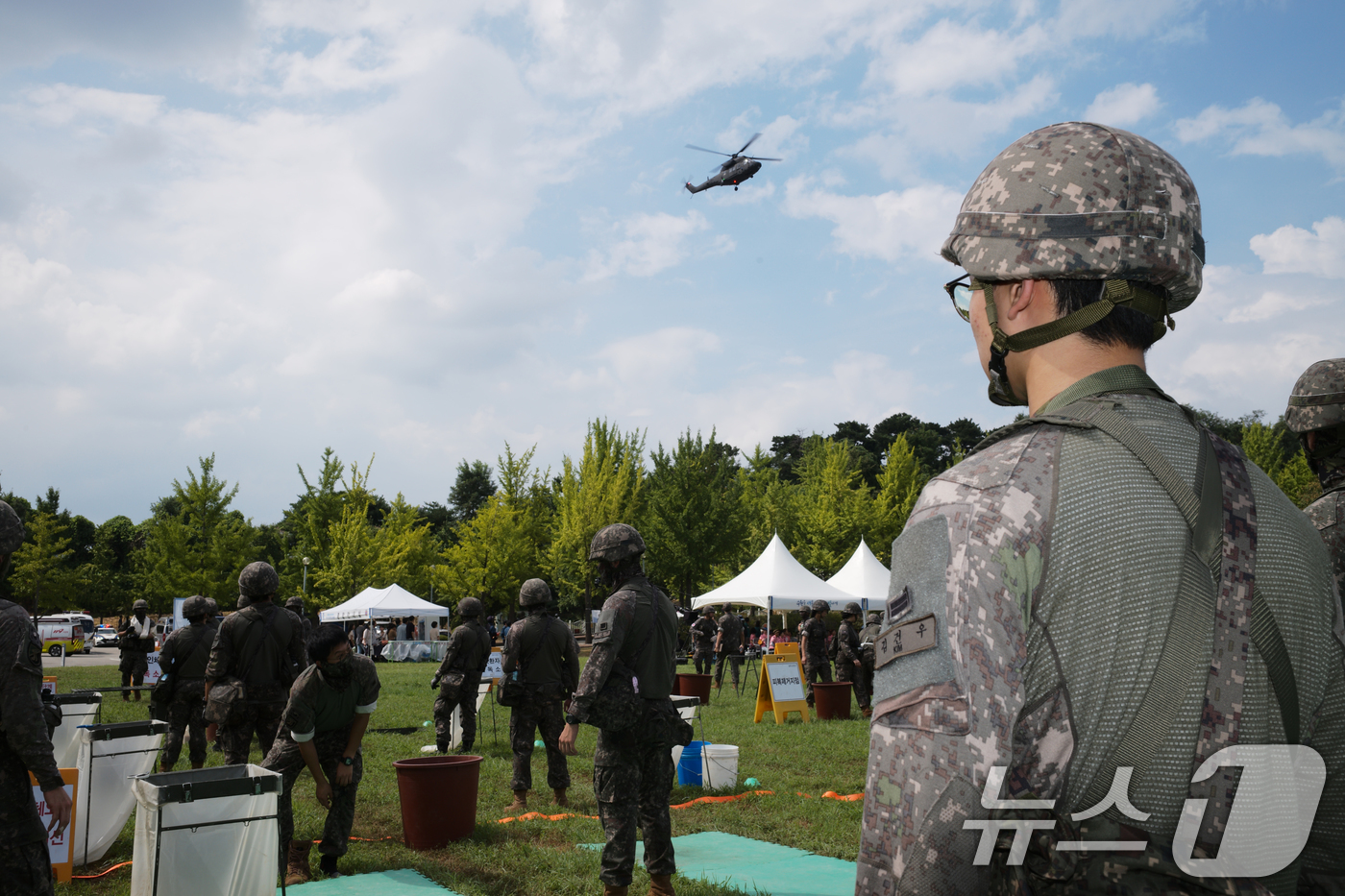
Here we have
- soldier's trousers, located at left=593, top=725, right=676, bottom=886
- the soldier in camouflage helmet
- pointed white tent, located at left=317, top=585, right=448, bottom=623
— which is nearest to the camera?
the soldier in camouflage helmet

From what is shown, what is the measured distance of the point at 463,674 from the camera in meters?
12.7

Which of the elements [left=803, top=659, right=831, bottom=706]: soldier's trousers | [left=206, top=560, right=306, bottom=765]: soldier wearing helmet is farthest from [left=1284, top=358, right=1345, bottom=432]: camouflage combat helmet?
[left=803, top=659, right=831, bottom=706]: soldier's trousers

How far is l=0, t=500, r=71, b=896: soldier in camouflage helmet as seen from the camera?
4.15 meters

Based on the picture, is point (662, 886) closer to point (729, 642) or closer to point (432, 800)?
point (432, 800)

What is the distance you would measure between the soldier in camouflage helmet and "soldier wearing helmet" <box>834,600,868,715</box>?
16.5 meters

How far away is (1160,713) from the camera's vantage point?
47.7 inches

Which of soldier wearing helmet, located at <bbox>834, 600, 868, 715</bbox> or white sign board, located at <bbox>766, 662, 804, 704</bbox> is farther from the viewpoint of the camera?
soldier wearing helmet, located at <bbox>834, 600, 868, 715</bbox>

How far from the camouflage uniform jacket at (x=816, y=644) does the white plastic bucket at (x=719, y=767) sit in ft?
33.6

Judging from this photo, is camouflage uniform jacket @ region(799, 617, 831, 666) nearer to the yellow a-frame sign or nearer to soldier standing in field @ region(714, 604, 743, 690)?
soldier standing in field @ region(714, 604, 743, 690)

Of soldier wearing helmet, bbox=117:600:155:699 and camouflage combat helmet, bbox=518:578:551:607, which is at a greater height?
camouflage combat helmet, bbox=518:578:551:607

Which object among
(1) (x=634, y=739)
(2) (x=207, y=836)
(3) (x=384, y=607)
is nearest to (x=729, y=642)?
(3) (x=384, y=607)

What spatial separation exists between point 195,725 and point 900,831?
12578mm

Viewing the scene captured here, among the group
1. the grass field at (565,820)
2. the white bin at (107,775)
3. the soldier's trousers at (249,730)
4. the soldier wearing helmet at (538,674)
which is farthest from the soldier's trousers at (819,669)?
the white bin at (107,775)

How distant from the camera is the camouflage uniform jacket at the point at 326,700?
273 inches
